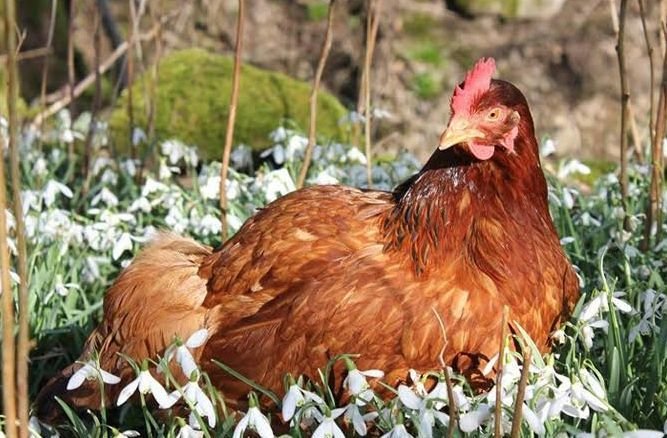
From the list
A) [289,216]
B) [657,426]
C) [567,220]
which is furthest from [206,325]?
[567,220]

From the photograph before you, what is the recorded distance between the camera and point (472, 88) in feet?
8.66

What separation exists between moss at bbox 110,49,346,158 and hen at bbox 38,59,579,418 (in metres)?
2.68

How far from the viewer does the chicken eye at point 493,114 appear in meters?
2.64

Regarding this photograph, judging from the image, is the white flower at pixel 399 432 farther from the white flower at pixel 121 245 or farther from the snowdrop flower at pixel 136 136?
the snowdrop flower at pixel 136 136

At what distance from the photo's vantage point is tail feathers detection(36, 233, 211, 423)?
2.97 metres

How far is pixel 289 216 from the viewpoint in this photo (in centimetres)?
308

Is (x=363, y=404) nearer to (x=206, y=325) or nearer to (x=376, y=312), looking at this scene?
(x=376, y=312)

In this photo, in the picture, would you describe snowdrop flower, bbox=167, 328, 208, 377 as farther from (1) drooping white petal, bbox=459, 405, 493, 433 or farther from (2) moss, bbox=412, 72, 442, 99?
(2) moss, bbox=412, 72, 442, 99

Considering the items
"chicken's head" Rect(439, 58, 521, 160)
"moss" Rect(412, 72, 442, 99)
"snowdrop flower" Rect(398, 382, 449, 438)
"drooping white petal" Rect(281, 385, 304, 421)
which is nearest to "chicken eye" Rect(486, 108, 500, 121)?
"chicken's head" Rect(439, 58, 521, 160)

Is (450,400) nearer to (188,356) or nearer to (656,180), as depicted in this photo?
(188,356)

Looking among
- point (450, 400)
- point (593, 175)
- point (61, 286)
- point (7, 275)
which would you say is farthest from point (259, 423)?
point (593, 175)

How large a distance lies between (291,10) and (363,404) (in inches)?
332

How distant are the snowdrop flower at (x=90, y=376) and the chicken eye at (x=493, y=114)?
4.02 feet

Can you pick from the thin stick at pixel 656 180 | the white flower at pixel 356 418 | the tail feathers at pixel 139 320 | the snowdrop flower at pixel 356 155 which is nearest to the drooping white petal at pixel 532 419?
the white flower at pixel 356 418
